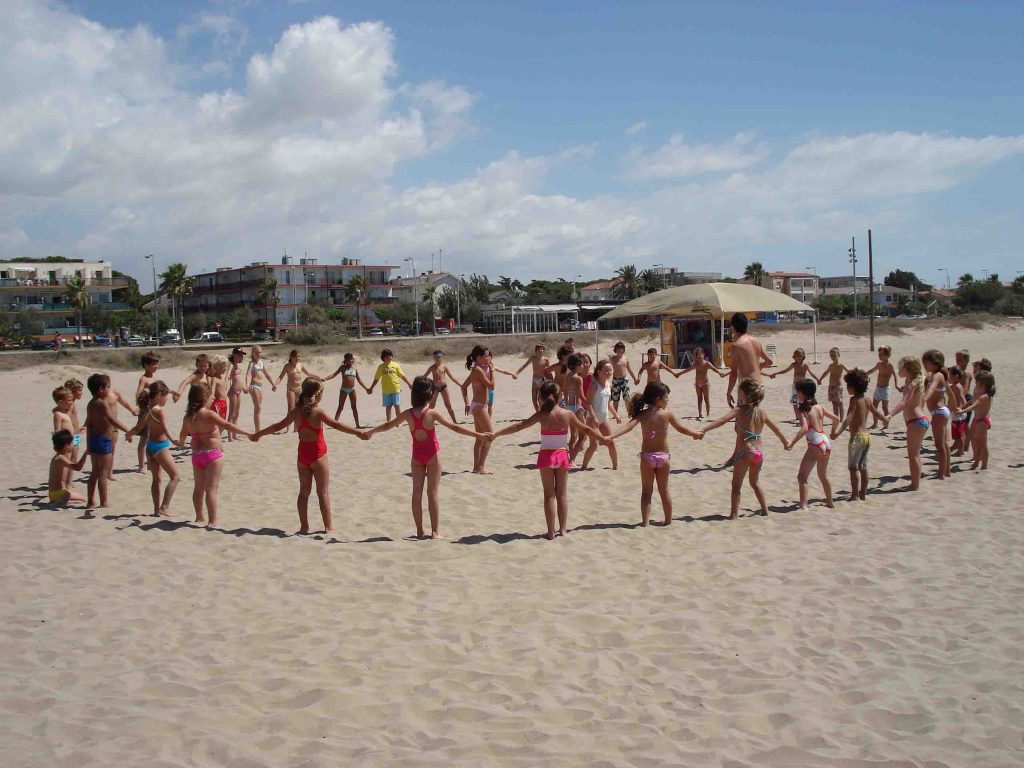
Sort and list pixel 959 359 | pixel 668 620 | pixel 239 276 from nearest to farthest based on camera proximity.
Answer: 1. pixel 668 620
2. pixel 959 359
3. pixel 239 276

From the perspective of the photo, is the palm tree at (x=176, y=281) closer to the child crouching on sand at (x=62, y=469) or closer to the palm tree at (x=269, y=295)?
the palm tree at (x=269, y=295)

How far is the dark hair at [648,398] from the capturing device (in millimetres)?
7504

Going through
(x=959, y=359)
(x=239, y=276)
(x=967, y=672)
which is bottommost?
(x=967, y=672)

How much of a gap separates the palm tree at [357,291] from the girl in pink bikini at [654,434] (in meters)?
77.6

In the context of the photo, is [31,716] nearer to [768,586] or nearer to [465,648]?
[465,648]

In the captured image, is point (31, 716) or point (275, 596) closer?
point (31, 716)

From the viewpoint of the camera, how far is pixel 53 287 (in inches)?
3184

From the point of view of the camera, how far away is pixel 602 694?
4246mm

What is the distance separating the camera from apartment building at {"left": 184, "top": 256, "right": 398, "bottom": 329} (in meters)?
85.1

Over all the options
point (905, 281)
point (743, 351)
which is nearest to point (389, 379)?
point (743, 351)

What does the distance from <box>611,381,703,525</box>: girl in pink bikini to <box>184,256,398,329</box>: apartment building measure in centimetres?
7804

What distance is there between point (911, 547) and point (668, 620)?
2765 millimetres

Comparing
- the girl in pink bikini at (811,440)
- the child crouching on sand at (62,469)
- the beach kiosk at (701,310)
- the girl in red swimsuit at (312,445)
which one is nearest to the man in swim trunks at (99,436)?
the child crouching on sand at (62,469)

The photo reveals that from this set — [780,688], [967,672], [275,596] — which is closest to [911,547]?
[967,672]
